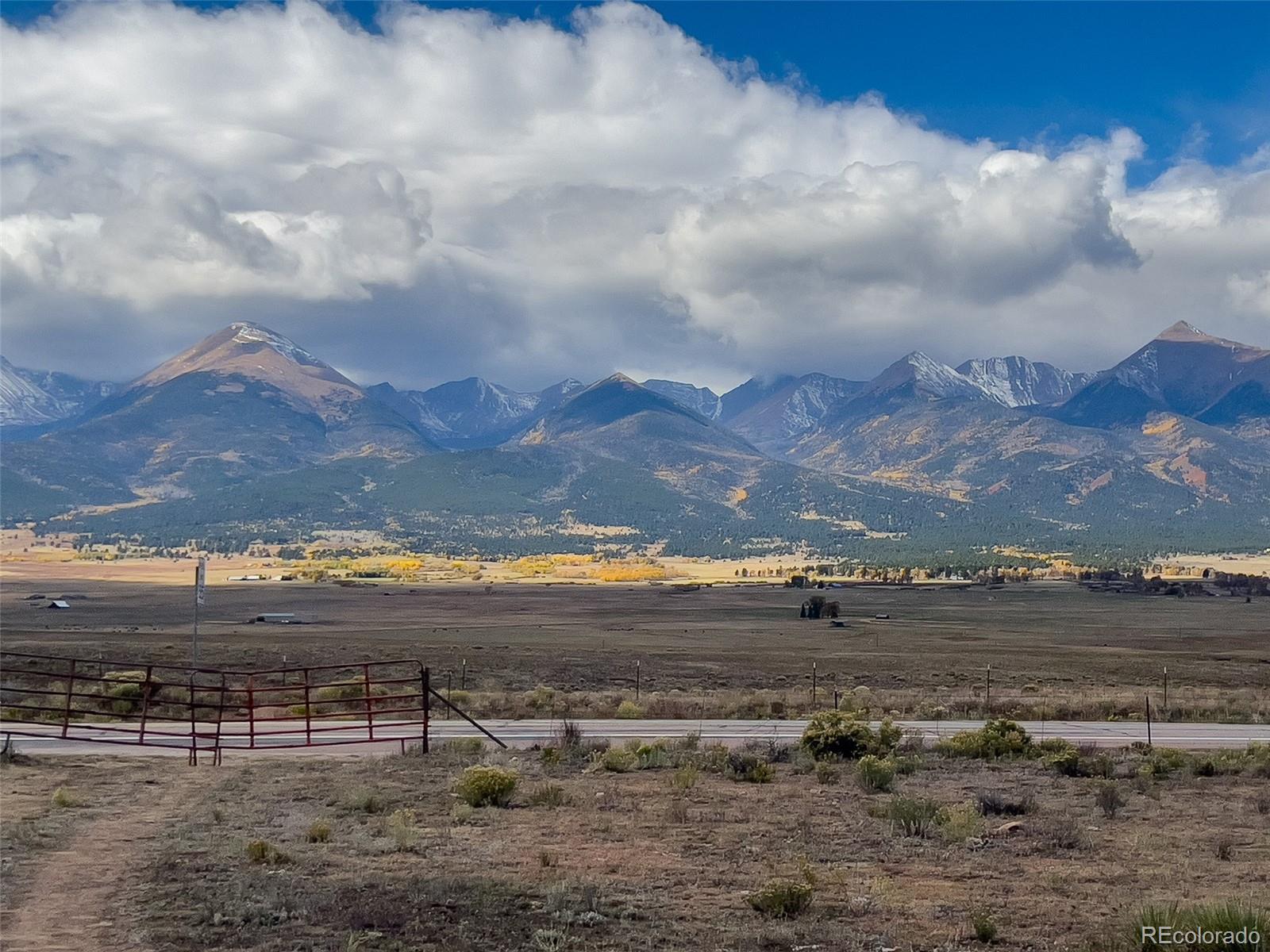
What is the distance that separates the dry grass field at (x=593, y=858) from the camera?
11.5 meters

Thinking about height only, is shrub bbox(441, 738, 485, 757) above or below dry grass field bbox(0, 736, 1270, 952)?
below

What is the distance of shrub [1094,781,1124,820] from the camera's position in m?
18.2

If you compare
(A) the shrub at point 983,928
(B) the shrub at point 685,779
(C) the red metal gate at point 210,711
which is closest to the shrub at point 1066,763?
(B) the shrub at point 685,779

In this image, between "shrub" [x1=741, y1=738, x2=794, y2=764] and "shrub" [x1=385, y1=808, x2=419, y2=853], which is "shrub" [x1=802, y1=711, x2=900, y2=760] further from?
"shrub" [x1=385, y1=808, x2=419, y2=853]

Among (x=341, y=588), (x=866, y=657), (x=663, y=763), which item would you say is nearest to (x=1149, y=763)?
(x=663, y=763)

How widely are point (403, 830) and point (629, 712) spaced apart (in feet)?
58.4

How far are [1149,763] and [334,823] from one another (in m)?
15.5

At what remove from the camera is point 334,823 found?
16750 millimetres

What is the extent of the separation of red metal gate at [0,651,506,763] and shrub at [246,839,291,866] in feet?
18.2

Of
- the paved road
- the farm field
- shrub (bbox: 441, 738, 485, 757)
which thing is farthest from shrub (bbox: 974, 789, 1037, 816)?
the farm field

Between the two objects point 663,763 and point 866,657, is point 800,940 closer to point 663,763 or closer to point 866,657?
point 663,763

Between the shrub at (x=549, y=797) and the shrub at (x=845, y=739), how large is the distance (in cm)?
675

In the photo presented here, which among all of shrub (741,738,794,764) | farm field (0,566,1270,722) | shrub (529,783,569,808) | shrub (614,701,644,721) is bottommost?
farm field (0,566,1270,722)

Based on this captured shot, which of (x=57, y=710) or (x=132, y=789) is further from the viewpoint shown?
(x=57, y=710)
